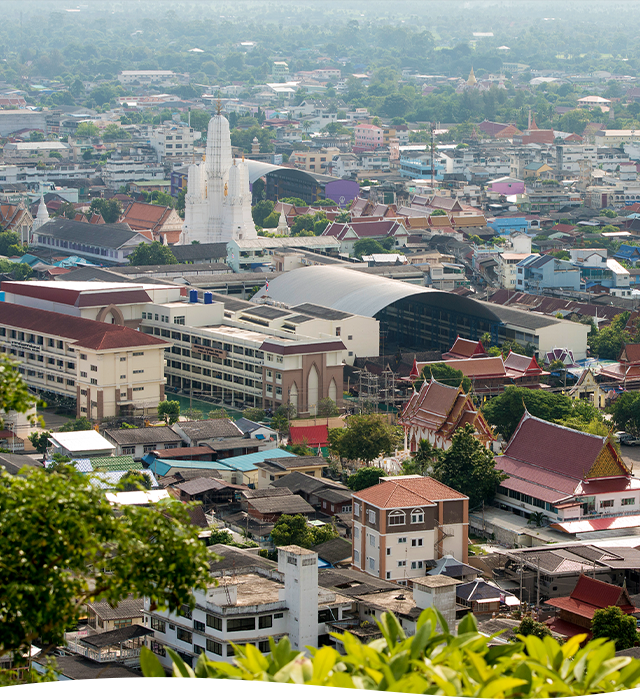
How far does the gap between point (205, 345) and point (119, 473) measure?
35.8ft

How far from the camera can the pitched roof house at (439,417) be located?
28719 millimetres

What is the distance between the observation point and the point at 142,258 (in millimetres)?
51812

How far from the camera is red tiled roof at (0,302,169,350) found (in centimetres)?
3406

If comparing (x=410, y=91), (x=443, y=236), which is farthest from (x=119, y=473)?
(x=410, y=91)

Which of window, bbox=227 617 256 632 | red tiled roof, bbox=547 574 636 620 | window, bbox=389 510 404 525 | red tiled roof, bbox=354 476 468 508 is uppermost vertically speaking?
window, bbox=227 617 256 632

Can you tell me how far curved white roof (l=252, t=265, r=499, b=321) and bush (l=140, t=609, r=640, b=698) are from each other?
31369 mm

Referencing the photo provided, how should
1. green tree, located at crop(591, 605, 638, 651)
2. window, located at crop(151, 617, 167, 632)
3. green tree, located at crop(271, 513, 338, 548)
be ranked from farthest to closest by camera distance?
green tree, located at crop(271, 513, 338, 548), green tree, located at crop(591, 605, 638, 651), window, located at crop(151, 617, 167, 632)

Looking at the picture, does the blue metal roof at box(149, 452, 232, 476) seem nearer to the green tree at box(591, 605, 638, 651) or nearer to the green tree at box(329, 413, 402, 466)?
the green tree at box(329, 413, 402, 466)

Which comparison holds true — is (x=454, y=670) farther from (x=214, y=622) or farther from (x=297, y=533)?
(x=297, y=533)

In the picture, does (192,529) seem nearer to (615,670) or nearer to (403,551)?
(615,670)

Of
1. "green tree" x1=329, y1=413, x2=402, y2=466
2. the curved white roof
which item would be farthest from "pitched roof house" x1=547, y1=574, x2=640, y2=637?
the curved white roof

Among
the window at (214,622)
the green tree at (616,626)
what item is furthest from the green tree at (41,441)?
the green tree at (616,626)

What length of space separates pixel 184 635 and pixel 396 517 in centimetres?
Result: 561

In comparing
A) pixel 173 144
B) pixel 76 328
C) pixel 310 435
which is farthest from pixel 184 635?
pixel 173 144
